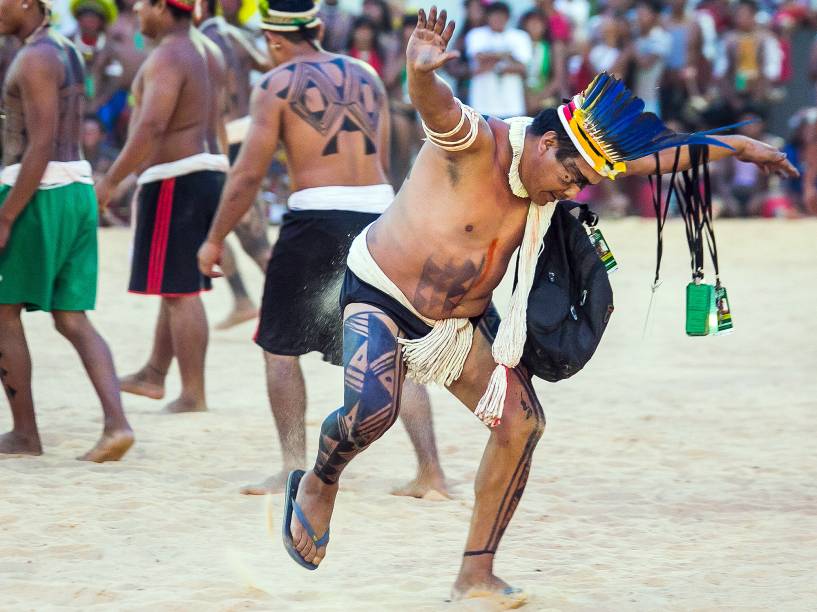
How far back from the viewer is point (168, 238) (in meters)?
6.84

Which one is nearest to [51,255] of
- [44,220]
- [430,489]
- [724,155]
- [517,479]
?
[44,220]

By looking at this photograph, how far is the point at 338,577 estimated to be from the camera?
450 cm

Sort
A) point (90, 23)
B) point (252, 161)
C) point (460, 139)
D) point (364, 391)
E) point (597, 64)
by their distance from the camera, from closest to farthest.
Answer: point (460, 139) → point (364, 391) → point (252, 161) → point (90, 23) → point (597, 64)

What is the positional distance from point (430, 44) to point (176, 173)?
10.7ft

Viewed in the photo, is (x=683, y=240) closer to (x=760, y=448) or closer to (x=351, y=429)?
(x=760, y=448)

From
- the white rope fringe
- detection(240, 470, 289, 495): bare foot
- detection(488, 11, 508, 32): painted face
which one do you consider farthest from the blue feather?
detection(488, 11, 508, 32): painted face

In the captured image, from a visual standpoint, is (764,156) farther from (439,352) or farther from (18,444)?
(18,444)

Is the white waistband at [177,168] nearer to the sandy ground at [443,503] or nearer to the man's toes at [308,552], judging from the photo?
the sandy ground at [443,503]

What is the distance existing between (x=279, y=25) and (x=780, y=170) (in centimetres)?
228

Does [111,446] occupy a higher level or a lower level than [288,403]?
lower

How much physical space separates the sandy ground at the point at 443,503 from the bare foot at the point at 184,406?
0.13 metres

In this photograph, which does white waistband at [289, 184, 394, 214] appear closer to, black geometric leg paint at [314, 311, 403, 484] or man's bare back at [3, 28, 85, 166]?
man's bare back at [3, 28, 85, 166]

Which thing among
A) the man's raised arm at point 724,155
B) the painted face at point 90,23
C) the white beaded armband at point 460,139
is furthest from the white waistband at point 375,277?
the painted face at point 90,23

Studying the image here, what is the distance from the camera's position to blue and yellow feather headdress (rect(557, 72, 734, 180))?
4.04 meters
